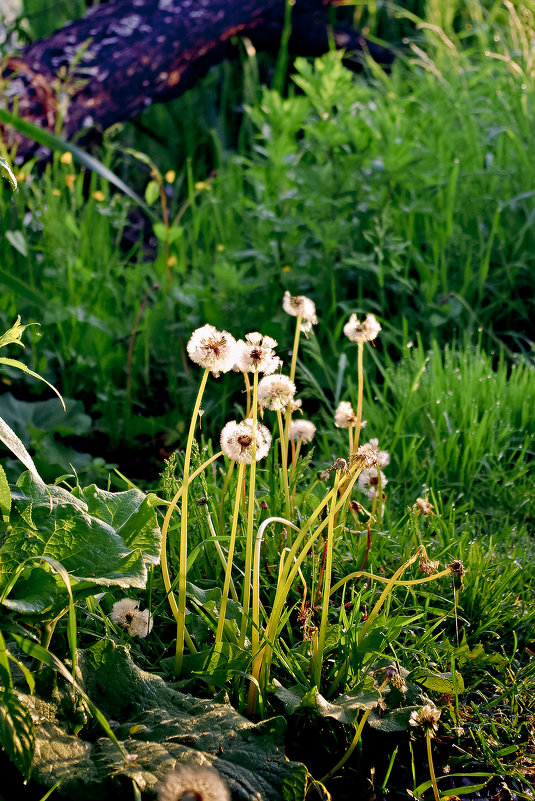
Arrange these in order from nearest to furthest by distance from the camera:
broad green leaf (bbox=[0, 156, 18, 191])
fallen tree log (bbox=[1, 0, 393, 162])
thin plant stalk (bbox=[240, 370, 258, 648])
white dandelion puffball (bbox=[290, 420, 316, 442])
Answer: broad green leaf (bbox=[0, 156, 18, 191]) → thin plant stalk (bbox=[240, 370, 258, 648]) → white dandelion puffball (bbox=[290, 420, 316, 442]) → fallen tree log (bbox=[1, 0, 393, 162])

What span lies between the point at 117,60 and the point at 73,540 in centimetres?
360

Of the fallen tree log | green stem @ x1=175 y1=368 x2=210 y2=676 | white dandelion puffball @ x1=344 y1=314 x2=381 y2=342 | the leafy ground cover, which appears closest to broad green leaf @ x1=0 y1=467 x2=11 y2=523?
the leafy ground cover

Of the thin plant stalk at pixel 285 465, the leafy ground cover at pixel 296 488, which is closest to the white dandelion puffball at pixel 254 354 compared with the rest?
the leafy ground cover at pixel 296 488

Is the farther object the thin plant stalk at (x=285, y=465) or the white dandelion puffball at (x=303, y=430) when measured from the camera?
the white dandelion puffball at (x=303, y=430)

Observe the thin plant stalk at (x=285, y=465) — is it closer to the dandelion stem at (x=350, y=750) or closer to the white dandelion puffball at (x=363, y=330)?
the white dandelion puffball at (x=363, y=330)

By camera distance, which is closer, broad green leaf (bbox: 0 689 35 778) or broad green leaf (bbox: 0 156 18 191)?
broad green leaf (bbox: 0 689 35 778)

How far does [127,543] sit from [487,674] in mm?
761

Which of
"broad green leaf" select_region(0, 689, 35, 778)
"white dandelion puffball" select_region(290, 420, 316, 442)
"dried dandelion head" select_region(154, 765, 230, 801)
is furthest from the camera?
"white dandelion puffball" select_region(290, 420, 316, 442)

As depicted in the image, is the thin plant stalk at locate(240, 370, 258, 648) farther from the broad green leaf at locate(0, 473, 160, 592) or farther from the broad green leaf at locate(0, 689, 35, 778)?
the broad green leaf at locate(0, 689, 35, 778)

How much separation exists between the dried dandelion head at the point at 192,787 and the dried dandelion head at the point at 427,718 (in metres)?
0.39

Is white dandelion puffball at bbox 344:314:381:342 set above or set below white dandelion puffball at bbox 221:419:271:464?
above

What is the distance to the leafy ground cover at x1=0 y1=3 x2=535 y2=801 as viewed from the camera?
1.15m

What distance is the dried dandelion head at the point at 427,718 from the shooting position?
118cm

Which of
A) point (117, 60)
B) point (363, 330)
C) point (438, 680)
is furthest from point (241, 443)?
point (117, 60)
